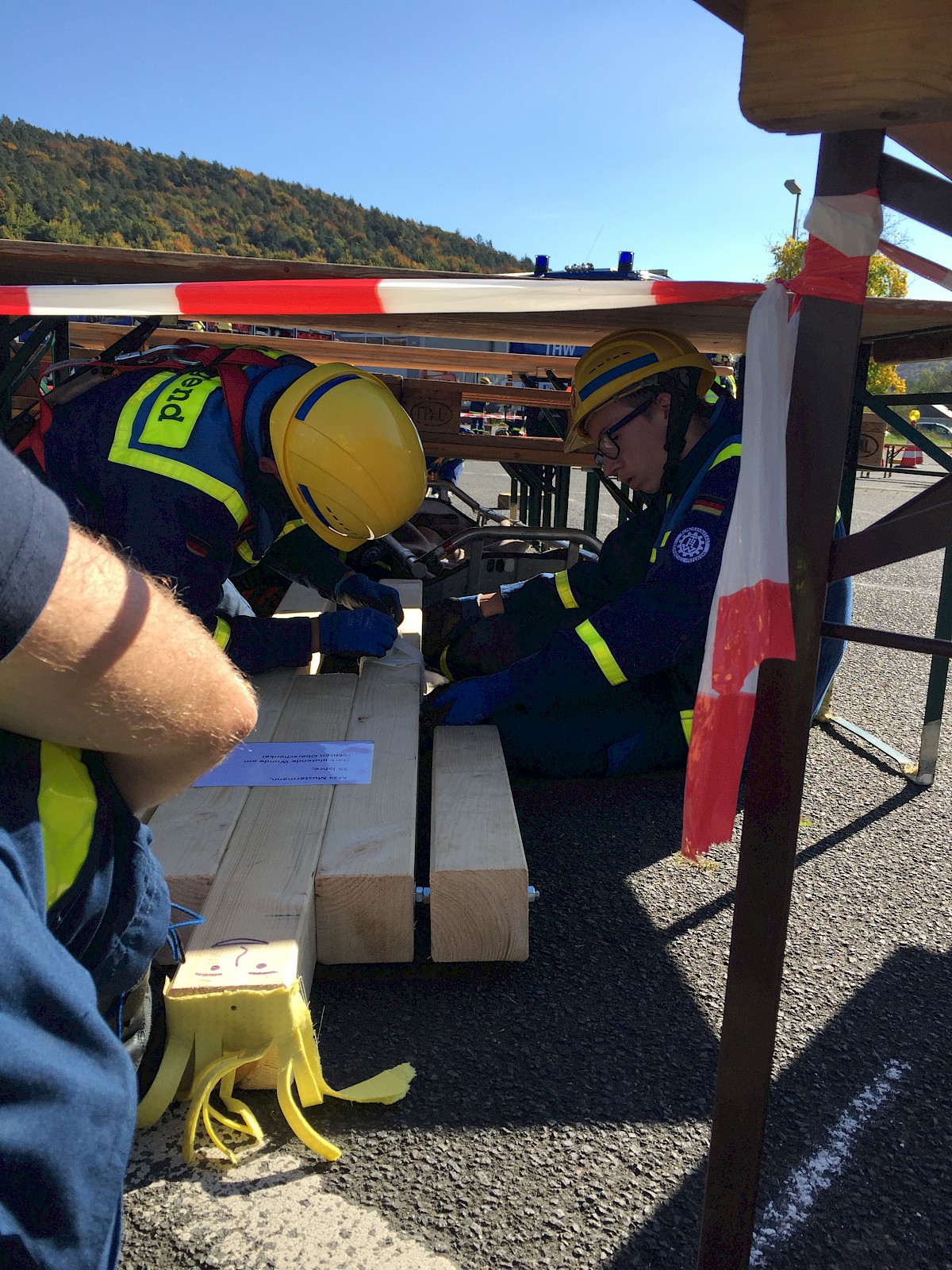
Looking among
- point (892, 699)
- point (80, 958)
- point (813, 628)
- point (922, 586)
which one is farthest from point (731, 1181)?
point (922, 586)

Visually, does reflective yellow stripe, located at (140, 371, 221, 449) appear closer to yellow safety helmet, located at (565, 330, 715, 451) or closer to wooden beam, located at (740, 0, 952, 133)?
yellow safety helmet, located at (565, 330, 715, 451)

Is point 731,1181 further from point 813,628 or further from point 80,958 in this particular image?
point 80,958

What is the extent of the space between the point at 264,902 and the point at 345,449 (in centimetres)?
141

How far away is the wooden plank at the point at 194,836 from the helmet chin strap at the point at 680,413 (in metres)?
1.91

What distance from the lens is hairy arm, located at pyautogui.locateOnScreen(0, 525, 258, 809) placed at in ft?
2.80

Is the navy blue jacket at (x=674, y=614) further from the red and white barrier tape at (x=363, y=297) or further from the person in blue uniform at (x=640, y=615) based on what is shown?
the red and white barrier tape at (x=363, y=297)

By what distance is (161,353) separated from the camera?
126 inches

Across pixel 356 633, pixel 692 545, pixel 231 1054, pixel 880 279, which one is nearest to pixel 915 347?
pixel 692 545

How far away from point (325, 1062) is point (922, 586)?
7.90 meters

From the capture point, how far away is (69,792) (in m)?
1.03

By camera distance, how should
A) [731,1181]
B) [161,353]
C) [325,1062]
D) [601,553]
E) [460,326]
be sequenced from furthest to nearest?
[601,553] → [161,353] → [460,326] → [325,1062] → [731,1181]

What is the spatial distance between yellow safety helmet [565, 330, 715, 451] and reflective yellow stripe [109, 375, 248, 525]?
1.31 metres

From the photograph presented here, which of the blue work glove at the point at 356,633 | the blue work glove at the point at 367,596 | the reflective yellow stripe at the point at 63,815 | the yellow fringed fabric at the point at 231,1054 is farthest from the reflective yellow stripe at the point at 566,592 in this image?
the reflective yellow stripe at the point at 63,815

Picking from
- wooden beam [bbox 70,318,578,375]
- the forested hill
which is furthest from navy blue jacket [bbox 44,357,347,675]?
the forested hill
